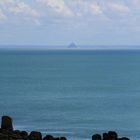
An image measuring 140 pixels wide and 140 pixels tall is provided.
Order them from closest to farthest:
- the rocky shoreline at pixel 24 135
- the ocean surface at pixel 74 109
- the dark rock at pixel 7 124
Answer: the rocky shoreline at pixel 24 135, the dark rock at pixel 7 124, the ocean surface at pixel 74 109

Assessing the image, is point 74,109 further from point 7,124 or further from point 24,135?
point 24,135

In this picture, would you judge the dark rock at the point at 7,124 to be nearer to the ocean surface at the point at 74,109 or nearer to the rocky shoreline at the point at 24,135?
the rocky shoreline at the point at 24,135

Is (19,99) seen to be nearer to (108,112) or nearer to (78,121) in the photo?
(108,112)

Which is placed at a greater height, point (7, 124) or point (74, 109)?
point (74, 109)

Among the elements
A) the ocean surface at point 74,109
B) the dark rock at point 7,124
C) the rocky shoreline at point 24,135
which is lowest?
the rocky shoreline at point 24,135

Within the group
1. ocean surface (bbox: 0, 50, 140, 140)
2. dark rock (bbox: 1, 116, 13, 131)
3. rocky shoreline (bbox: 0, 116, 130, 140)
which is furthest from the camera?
ocean surface (bbox: 0, 50, 140, 140)

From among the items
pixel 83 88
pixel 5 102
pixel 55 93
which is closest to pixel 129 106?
pixel 5 102

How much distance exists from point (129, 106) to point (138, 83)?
6696 cm

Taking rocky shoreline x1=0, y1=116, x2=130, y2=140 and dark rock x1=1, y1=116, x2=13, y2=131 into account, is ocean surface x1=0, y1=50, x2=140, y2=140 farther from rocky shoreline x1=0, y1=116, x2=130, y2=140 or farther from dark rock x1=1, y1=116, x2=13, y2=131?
rocky shoreline x1=0, y1=116, x2=130, y2=140

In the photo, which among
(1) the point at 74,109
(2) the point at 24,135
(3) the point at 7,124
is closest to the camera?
(2) the point at 24,135

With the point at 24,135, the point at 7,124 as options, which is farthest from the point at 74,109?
the point at 24,135

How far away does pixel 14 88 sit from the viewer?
6260 inches

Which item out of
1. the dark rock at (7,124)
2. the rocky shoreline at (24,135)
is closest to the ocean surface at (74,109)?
the dark rock at (7,124)

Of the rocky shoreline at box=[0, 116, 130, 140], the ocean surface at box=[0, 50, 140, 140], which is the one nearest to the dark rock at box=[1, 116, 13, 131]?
the rocky shoreline at box=[0, 116, 130, 140]
